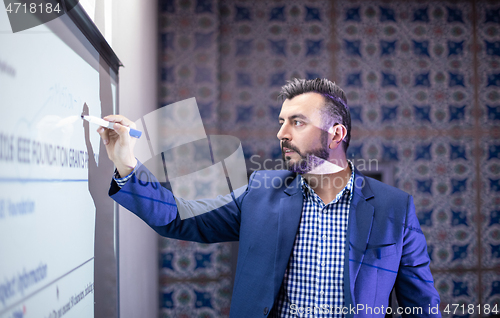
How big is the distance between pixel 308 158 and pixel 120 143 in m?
0.68

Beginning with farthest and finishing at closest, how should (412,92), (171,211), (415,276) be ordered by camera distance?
(412,92) < (415,276) < (171,211)

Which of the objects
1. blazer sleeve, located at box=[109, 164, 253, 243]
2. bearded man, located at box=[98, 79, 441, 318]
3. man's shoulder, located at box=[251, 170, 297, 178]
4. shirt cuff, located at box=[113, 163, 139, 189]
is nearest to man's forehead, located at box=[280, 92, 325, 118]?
bearded man, located at box=[98, 79, 441, 318]

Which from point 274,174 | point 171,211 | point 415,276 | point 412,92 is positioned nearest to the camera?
point 171,211

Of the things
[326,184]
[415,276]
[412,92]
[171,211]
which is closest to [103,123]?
[171,211]

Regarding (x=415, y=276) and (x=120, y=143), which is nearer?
(x=120, y=143)

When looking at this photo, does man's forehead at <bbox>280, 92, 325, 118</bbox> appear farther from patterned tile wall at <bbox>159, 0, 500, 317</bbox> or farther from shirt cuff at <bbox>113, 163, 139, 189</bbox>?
patterned tile wall at <bbox>159, 0, 500, 317</bbox>

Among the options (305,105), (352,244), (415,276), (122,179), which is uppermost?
(305,105)

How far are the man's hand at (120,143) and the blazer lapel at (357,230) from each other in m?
0.71

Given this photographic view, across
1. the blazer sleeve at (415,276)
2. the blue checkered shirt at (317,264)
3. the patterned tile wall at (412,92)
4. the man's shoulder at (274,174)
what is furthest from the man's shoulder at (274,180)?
the patterned tile wall at (412,92)

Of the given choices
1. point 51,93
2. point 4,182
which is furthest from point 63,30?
point 4,182

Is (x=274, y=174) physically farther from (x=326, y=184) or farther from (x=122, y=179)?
(x=122, y=179)

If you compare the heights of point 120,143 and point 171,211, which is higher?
point 120,143

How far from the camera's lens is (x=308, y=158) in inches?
44.9

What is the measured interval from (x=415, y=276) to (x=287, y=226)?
0.44 meters
